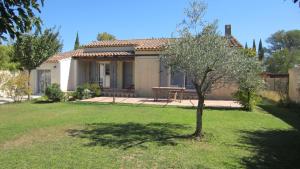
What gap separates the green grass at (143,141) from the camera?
810 centimetres

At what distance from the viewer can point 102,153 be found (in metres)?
8.70

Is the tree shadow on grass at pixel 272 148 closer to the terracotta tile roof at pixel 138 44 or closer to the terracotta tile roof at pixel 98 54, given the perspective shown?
the terracotta tile roof at pixel 138 44

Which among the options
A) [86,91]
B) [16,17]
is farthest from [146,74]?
[16,17]

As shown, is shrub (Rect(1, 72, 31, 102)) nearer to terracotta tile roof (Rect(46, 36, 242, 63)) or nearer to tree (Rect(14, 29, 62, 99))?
tree (Rect(14, 29, 62, 99))

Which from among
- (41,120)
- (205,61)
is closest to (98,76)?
(41,120)

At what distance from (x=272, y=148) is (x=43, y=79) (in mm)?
24946

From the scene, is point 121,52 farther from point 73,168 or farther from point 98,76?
point 73,168

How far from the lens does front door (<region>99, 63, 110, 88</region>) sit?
1175 inches

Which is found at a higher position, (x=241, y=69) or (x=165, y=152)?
(x=241, y=69)

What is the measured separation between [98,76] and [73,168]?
76.3 ft

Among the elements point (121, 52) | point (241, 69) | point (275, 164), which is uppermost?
point (121, 52)

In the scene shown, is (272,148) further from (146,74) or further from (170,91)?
(146,74)

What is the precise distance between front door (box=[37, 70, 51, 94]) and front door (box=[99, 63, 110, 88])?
15.8 ft

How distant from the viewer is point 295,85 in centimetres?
2272
